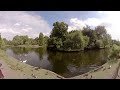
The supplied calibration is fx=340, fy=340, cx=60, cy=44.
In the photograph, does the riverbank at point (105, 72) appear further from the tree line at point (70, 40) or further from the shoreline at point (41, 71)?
the tree line at point (70, 40)

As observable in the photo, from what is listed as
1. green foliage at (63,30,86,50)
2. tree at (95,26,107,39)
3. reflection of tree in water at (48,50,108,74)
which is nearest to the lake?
reflection of tree in water at (48,50,108,74)

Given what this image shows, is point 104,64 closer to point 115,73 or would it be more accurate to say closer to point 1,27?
point 115,73

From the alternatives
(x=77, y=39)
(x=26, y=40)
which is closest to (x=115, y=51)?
(x=77, y=39)

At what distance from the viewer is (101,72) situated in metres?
4.87

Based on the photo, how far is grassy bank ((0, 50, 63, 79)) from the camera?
4.82 m

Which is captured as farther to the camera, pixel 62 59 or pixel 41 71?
pixel 62 59

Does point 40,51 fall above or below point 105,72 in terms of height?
above

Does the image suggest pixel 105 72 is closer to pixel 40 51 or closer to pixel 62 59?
pixel 62 59

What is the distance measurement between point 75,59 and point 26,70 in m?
0.72

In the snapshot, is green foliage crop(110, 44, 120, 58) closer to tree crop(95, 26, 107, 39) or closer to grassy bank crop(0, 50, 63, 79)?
tree crop(95, 26, 107, 39)

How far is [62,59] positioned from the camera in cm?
494

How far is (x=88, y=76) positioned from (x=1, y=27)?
4.65 feet

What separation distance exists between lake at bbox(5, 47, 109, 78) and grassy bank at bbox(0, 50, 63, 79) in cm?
5
